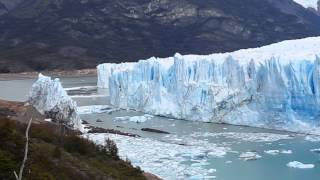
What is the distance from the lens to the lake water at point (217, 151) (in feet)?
37.1

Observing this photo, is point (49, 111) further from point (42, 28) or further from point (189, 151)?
point (42, 28)

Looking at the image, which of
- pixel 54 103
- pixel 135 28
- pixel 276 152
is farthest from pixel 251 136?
pixel 135 28

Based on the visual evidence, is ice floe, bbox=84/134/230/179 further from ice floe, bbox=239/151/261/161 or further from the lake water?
ice floe, bbox=239/151/261/161

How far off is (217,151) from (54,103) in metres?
4.39

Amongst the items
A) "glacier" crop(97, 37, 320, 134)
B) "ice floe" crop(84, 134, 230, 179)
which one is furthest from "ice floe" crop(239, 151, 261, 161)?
"glacier" crop(97, 37, 320, 134)

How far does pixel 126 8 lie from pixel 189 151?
2982 inches

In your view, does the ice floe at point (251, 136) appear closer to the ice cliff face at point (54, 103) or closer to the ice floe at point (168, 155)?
the ice floe at point (168, 155)

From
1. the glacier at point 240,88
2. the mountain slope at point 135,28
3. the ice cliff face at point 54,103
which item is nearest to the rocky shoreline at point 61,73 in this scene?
the mountain slope at point 135,28

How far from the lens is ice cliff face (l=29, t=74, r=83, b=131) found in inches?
544

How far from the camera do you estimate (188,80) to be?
20828mm

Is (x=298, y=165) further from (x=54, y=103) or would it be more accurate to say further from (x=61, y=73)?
(x=61, y=73)

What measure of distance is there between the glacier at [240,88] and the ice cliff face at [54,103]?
19.7ft

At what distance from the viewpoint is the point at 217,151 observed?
13570 millimetres

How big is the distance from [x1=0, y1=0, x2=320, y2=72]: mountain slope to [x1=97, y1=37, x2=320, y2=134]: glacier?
48916 mm
